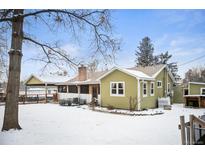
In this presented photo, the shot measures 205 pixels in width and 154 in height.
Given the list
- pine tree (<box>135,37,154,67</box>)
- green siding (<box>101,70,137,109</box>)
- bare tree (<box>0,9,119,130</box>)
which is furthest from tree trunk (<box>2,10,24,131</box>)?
green siding (<box>101,70,137,109</box>)

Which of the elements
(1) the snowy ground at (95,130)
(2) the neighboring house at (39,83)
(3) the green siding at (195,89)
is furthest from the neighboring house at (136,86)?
(2) the neighboring house at (39,83)

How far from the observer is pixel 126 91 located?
610 centimetres

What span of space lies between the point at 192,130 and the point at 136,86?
9.74 feet

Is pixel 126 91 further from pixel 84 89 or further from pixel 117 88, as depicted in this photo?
pixel 84 89

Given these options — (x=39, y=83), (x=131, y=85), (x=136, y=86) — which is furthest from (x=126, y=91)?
(x=39, y=83)

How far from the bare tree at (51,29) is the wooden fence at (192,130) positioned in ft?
5.11

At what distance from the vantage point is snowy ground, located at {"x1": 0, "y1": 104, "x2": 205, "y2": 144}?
335 cm

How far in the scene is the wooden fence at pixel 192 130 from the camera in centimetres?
300

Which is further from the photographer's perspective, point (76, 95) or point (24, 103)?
point (76, 95)

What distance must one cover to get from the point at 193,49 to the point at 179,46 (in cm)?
21
